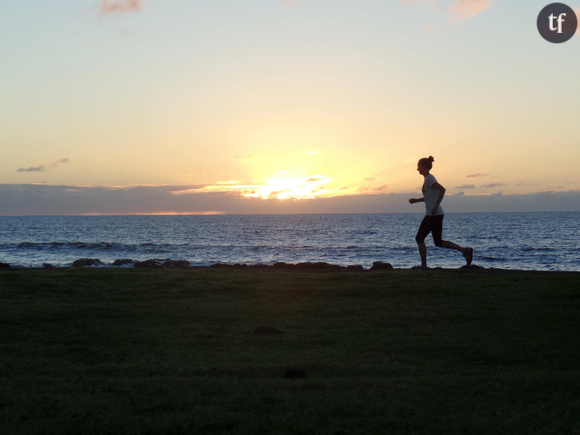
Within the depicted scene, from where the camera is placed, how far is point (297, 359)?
506cm

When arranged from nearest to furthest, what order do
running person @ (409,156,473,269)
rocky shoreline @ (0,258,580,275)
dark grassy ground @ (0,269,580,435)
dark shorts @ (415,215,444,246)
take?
dark grassy ground @ (0,269,580,435), running person @ (409,156,473,269), dark shorts @ (415,215,444,246), rocky shoreline @ (0,258,580,275)

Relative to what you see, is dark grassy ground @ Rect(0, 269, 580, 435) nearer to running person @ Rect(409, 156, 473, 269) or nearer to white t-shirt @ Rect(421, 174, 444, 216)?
running person @ Rect(409, 156, 473, 269)

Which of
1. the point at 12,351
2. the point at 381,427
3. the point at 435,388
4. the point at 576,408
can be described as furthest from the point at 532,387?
the point at 12,351

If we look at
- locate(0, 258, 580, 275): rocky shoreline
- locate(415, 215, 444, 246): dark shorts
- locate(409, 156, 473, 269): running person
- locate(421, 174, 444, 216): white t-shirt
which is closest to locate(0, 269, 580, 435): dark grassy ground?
locate(415, 215, 444, 246): dark shorts

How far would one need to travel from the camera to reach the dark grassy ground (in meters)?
3.43

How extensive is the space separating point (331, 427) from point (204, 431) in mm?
917

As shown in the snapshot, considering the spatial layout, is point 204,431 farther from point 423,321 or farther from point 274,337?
point 423,321

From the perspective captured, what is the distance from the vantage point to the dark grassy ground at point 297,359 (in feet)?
11.3

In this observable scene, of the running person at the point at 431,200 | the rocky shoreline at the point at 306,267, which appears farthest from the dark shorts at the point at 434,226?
the rocky shoreline at the point at 306,267

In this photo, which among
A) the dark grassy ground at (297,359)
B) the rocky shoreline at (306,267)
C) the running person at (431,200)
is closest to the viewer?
the dark grassy ground at (297,359)

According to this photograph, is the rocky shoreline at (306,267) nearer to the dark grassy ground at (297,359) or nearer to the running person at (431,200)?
the dark grassy ground at (297,359)

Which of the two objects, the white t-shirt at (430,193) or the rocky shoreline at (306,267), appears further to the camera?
the rocky shoreline at (306,267)

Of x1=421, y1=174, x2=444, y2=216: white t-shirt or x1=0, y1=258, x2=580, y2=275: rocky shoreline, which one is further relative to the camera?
x1=0, y1=258, x2=580, y2=275: rocky shoreline

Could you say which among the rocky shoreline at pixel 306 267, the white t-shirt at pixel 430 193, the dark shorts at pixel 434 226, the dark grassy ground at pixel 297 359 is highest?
the white t-shirt at pixel 430 193
